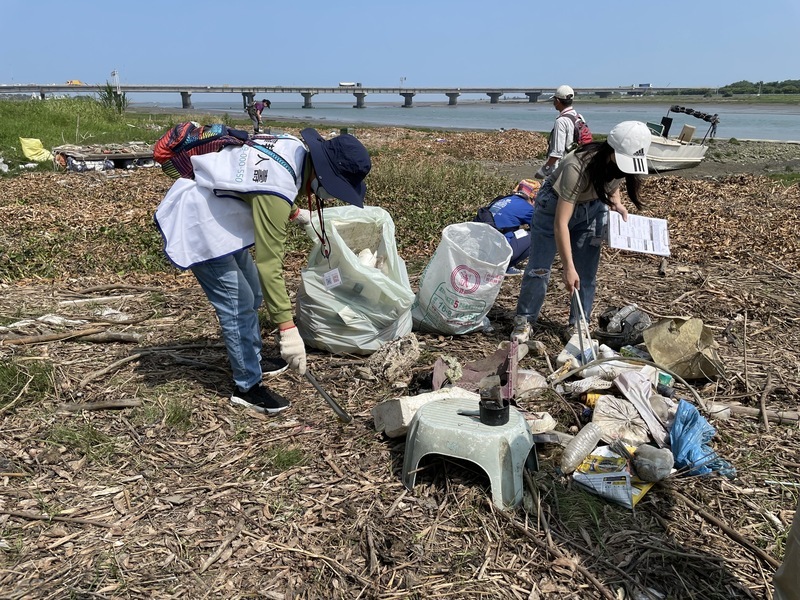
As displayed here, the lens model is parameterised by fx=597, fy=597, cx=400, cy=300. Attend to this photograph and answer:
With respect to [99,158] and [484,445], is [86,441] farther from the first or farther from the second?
[99,158]

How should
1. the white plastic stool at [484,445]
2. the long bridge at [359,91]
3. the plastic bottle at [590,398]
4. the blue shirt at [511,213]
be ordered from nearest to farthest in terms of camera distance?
the white plastic stool at [484,445] → the plastic bottle at [590,398] → the blue shirt at [511,213] → the long bridge at [359,91]

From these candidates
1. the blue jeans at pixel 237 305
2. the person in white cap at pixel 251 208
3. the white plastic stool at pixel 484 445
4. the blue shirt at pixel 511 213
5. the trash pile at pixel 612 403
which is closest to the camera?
the white plastic stool at pixel 484 445

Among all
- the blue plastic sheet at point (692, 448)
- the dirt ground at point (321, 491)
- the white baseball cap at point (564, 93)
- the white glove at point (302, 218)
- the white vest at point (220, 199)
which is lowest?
the dirt ground at point (321, 491)

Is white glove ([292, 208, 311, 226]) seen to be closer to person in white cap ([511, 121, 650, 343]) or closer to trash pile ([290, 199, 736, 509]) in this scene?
trash pile ([290, 199, 736, 509])

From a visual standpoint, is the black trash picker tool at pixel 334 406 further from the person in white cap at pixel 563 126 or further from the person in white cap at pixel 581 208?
the person in white cap at pixel 563 126

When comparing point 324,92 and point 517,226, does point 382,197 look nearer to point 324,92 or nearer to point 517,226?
point 517,226

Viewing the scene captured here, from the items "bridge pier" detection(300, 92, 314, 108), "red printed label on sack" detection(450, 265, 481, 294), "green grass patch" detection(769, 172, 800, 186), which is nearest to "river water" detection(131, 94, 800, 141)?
"green grass patch" detection(769, 172, 800, 186)

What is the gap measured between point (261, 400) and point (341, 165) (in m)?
1.27

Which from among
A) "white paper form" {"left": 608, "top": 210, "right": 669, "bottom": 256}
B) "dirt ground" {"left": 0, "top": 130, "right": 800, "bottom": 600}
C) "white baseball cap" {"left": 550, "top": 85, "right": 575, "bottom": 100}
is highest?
"white baseball cap" {"left": 550, "top": 85, "right": 575, "bottom": 100}

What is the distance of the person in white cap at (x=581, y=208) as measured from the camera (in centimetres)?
299

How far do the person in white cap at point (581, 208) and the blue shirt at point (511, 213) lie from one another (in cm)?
145

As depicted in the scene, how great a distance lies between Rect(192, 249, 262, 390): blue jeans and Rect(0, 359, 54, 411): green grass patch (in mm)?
956

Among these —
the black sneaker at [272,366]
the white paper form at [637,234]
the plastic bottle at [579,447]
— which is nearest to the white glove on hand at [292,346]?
the black sneaker at [272,366]

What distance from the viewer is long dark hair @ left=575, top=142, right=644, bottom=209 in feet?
10.3
